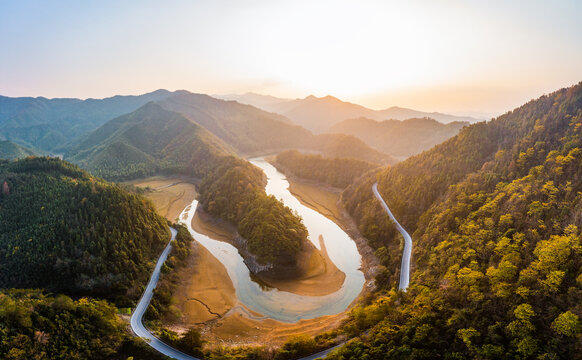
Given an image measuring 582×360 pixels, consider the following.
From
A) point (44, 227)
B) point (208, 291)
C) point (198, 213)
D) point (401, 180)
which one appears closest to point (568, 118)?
point (401, 180)

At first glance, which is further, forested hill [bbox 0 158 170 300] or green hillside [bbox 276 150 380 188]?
green hillside [bbox 276 150 380 188]

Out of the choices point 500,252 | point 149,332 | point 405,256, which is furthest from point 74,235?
point 500,252

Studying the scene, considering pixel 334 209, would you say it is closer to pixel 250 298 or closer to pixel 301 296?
pixel 301 296

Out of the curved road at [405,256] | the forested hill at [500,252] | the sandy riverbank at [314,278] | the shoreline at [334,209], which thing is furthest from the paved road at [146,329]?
the curved road at [405,256]

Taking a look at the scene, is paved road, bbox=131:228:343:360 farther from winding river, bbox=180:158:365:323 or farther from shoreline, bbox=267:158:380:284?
shoreline, bbox=267:158:380:284

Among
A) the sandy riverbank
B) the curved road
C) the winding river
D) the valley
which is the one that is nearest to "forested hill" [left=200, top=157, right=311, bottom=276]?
the sandy riverbank

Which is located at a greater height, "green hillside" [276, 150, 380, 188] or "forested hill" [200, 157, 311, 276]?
"green hillside" [276, 150, 380, 188]
